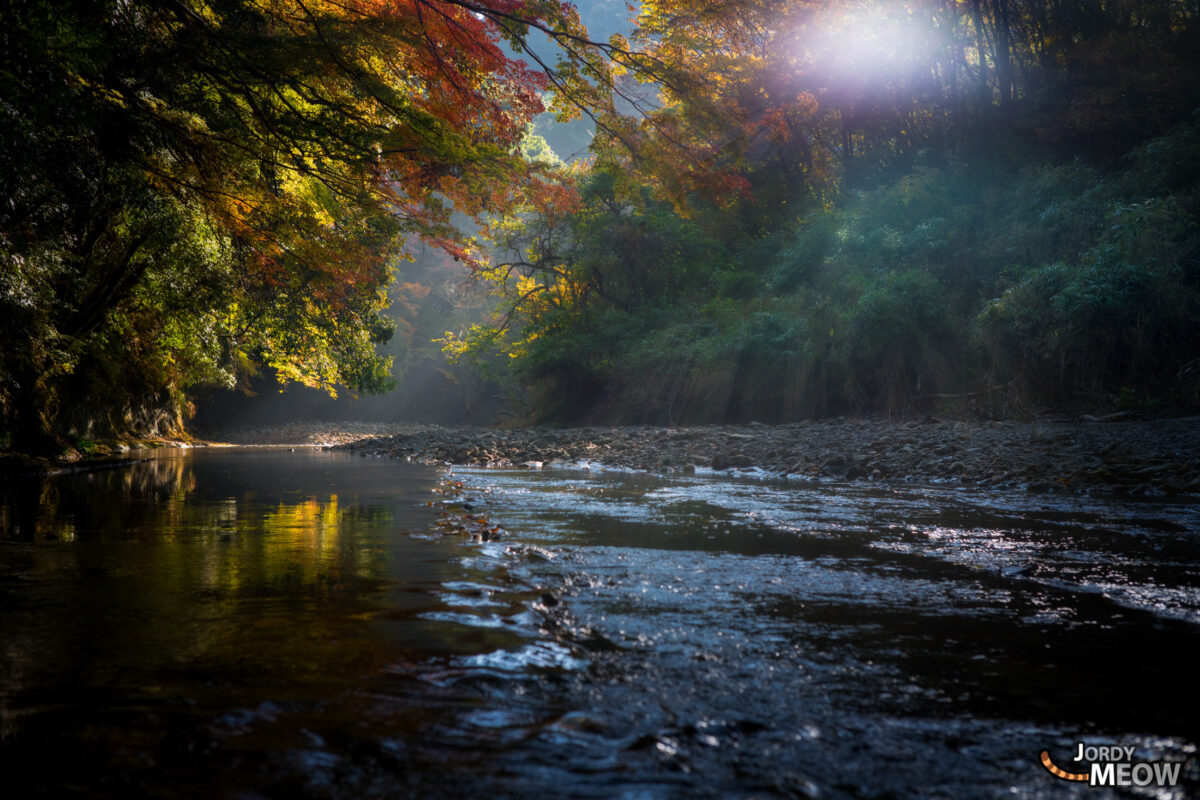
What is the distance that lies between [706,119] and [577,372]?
48.8 ft

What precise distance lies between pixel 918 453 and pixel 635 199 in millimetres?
6297

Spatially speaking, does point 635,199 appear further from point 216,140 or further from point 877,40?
point 877,40

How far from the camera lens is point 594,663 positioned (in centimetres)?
192

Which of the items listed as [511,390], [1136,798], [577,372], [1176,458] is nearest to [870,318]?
[1176,458]

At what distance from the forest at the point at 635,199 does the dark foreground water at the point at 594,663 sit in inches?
168

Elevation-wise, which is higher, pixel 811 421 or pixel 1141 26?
pixel 1141 26

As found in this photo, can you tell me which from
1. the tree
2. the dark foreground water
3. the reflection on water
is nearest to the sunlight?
the tree

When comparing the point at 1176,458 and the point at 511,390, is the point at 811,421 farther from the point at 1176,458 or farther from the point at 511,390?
the point at 511,390

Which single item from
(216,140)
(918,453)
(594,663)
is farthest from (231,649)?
(918,453)

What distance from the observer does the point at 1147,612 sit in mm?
2453

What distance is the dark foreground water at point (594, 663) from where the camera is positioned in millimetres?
1341

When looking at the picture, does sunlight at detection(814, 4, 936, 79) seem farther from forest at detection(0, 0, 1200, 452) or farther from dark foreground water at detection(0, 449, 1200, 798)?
dark foreground water at detection(0, 449, 1200, 798)

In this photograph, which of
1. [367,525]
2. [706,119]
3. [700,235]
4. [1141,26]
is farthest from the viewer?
[700,235]

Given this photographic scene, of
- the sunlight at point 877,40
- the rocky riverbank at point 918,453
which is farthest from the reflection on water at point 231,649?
the sunlight at point 877,40
